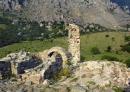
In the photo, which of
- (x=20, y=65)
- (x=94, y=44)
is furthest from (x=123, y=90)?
(x=94, y=44)

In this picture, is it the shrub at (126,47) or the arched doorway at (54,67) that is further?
the shrub at (126,47)

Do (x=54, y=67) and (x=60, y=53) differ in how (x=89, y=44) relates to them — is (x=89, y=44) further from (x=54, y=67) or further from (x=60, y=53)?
(x=54, y=67)

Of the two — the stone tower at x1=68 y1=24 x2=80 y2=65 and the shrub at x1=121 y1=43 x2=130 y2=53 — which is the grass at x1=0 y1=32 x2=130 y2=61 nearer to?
the shrub at x1=121 y1=43 x2=130 y2=53

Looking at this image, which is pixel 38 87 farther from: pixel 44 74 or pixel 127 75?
pixel 127 75

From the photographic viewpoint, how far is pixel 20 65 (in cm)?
4678

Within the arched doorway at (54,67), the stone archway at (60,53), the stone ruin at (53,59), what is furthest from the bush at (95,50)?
the arched doorway at (54,67)

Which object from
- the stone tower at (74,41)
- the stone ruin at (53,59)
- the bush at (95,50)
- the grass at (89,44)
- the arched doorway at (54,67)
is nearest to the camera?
the arched doorway at (54,67)

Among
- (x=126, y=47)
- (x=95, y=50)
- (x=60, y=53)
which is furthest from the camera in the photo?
(x=126, y=47)

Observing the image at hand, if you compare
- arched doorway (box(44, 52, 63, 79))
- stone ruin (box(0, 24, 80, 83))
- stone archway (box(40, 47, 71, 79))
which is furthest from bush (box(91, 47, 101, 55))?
arched doorway (box(44, 52, 63, 79))

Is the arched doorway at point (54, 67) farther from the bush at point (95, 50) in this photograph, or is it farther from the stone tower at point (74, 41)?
the bush at point (95, 50)

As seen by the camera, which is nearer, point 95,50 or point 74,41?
point 74,41

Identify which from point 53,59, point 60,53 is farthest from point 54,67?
point 60,53

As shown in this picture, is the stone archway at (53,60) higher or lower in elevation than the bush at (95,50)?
higher

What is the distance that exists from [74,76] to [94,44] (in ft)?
465
